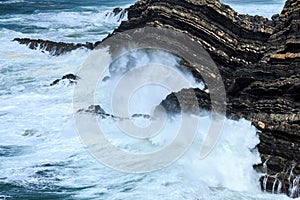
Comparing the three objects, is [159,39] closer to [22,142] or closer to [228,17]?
[228,17]

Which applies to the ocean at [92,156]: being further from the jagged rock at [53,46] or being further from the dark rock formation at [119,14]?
the dark rock formation at [119,14]

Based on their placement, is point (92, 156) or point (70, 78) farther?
point (70, 78)

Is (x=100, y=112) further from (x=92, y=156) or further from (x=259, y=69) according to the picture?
(x=259, y=69)

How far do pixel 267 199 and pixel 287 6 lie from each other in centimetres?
491

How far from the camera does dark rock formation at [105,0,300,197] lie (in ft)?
26.4

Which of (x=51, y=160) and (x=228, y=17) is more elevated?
(x=228, y=17)

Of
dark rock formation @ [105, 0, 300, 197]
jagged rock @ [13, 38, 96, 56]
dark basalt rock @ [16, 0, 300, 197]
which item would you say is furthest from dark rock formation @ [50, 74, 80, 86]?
jagged rock @ [13, 38, 96, 56]

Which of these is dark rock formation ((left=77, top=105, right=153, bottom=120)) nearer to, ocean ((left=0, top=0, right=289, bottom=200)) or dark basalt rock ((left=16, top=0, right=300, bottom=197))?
dark basalt rock ((left=16, top=0, right=300, bottom=197))

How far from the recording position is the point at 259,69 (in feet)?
30.8

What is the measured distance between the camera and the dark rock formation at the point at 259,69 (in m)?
8.05

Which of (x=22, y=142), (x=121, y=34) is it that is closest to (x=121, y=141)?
(x=22, y=142)

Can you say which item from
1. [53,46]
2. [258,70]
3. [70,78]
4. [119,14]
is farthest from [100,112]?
[119,14]

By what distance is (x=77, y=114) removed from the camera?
11773 mm

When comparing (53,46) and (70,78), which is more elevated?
(53,46)
